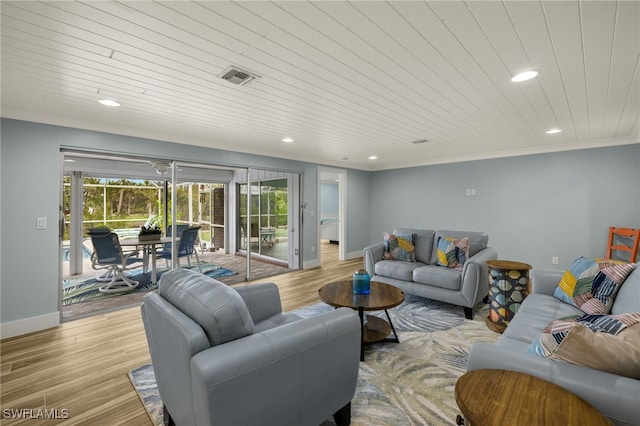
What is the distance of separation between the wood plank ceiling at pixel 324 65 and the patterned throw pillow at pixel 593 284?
1.54 meters

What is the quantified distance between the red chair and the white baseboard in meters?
7.47

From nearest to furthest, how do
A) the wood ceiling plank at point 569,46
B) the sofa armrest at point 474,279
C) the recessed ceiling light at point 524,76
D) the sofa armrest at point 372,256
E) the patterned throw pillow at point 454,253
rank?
the wood ceiling plank at point 569,46
the recessed ceiling light at point 524,76
the sofa armrest at point 474,279
the patterned throw pillow at point 454,253
the sofa armrest at point 372,256

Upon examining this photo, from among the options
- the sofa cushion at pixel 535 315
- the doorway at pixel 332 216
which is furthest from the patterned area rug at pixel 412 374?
the doorway at pixel 332 216

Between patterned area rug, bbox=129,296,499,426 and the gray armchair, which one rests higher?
the gray armchair

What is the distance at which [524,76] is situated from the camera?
7.52 ft

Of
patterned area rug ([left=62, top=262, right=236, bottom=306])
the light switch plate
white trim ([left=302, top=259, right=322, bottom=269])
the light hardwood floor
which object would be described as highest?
the light switch plate

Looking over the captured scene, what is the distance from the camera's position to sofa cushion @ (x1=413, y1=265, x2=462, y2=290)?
11.2 ft

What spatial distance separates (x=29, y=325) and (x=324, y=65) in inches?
159

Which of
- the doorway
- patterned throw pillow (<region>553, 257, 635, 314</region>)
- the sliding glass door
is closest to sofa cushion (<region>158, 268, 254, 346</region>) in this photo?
patterned throw pillow (<region>553, 257, 635, 314</region>)

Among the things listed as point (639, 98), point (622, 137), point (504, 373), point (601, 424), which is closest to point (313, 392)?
point (504, 373)

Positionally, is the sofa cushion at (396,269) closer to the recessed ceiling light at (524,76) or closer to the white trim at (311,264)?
the white trim at (311,264)

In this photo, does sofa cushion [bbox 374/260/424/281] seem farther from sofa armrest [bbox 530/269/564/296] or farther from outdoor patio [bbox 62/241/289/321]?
outdoor patio [bbox 62/241/289/321]

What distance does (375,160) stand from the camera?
6.57 meters

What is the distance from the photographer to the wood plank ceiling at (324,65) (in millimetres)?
1538
